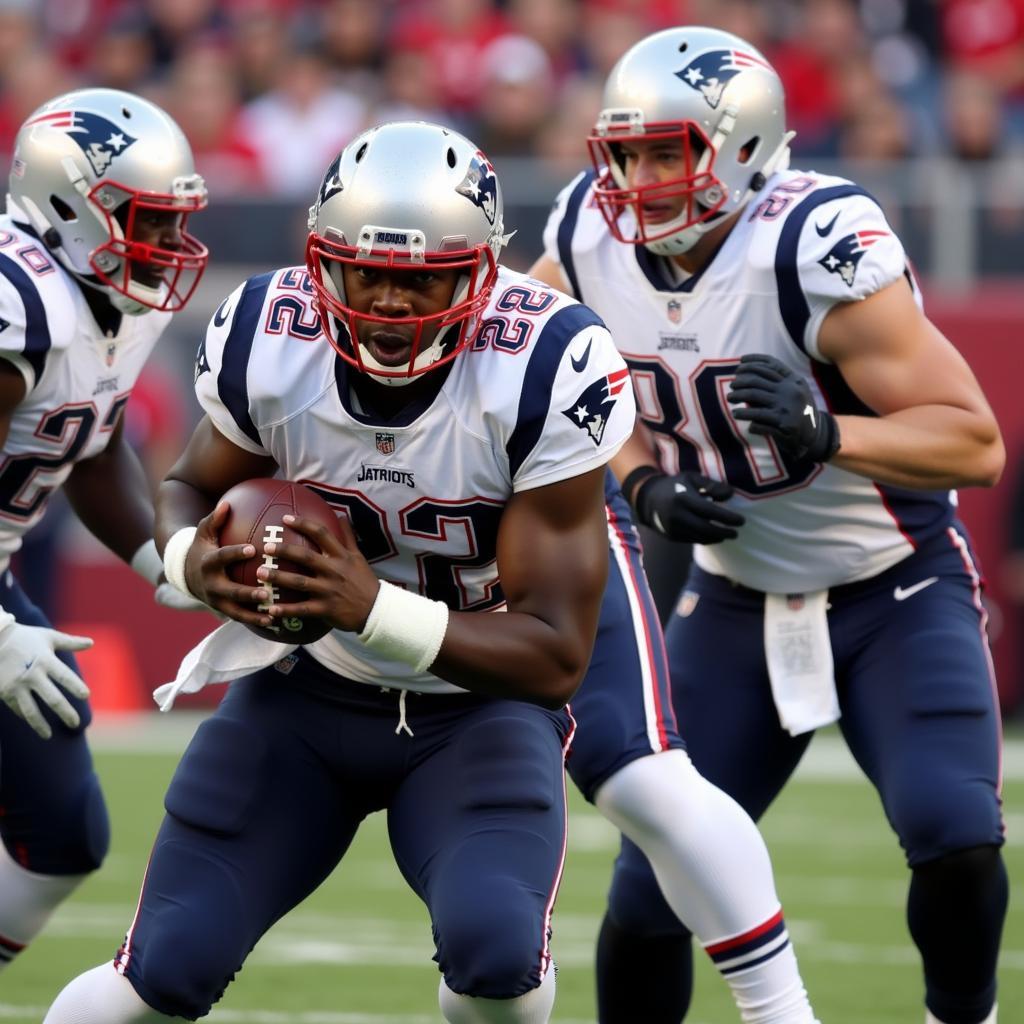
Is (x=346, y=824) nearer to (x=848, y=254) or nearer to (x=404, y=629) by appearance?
(x=404, y=629)

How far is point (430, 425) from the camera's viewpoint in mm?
2996

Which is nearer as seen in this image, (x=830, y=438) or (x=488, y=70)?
(x=830, y=438)

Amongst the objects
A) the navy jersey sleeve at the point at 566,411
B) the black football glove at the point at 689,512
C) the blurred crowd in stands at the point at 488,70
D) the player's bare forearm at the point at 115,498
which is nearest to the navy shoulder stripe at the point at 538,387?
the navy jersey sleeve at the point at 566,411

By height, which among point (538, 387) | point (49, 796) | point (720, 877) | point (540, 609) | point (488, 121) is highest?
point (538, 387)

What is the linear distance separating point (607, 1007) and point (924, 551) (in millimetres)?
1031

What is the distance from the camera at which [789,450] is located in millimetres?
3410

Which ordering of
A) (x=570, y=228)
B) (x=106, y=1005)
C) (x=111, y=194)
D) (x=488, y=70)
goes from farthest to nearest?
(x=488, y=70) → (x=570, y=228) → (x=111, y=194) → (x=106, y=1005)

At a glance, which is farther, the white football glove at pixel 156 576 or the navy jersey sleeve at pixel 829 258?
the white football glove at pixel 156 576

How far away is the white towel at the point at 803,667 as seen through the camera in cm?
366

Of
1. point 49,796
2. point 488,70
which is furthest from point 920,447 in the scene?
point 488,70

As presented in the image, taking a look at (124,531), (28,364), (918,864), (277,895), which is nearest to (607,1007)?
(918,864)

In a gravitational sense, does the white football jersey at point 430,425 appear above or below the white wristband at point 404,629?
above

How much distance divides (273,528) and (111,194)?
47.2 inches

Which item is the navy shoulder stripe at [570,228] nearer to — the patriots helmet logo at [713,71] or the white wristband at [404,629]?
the patriots helmet logo at [713,71]
